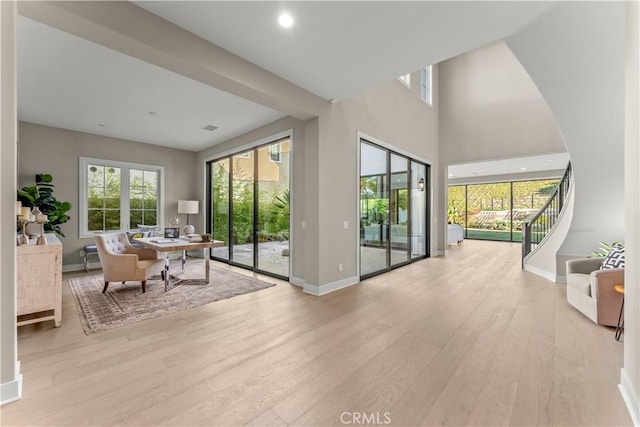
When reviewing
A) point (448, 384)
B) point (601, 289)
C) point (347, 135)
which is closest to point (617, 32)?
point (601, 289)

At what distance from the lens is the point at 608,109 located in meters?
3.17

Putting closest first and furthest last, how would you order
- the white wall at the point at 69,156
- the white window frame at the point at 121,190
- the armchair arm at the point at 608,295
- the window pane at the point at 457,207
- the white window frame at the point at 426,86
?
the armchair arm at the point at 608,295, the white wall at the point at 69,156, the white window frame at the point at 121,190, the white window frame at the point at 426,86, the window pane at the point at 457,207

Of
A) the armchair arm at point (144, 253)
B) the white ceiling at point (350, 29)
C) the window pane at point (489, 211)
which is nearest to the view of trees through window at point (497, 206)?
the window pane at point (489, 211)

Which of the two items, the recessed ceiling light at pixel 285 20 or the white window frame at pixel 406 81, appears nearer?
the recessed ceiling light at pixel 285 20

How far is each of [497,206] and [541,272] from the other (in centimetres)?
758

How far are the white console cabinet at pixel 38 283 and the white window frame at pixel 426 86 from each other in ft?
24.7

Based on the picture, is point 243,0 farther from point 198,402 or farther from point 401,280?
point 401,280

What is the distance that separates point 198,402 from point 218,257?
5.17m

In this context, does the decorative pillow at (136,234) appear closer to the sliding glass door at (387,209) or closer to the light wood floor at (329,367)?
the light wood floor at (329,367)

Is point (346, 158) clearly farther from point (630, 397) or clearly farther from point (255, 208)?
point (630, 397)

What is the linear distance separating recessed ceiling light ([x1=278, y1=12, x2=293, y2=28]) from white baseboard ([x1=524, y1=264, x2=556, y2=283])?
554 centimetres

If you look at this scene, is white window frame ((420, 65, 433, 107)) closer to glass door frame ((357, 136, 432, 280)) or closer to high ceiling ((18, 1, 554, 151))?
glass door frame ((357, 136, 432, 280))

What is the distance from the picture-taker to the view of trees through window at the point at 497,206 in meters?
10.8

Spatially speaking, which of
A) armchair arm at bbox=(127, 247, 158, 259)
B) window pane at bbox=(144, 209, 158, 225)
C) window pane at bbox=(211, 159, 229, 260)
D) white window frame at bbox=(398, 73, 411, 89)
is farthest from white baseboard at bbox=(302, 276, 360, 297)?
window pane at bbox=(144, 209, 158, 225)
